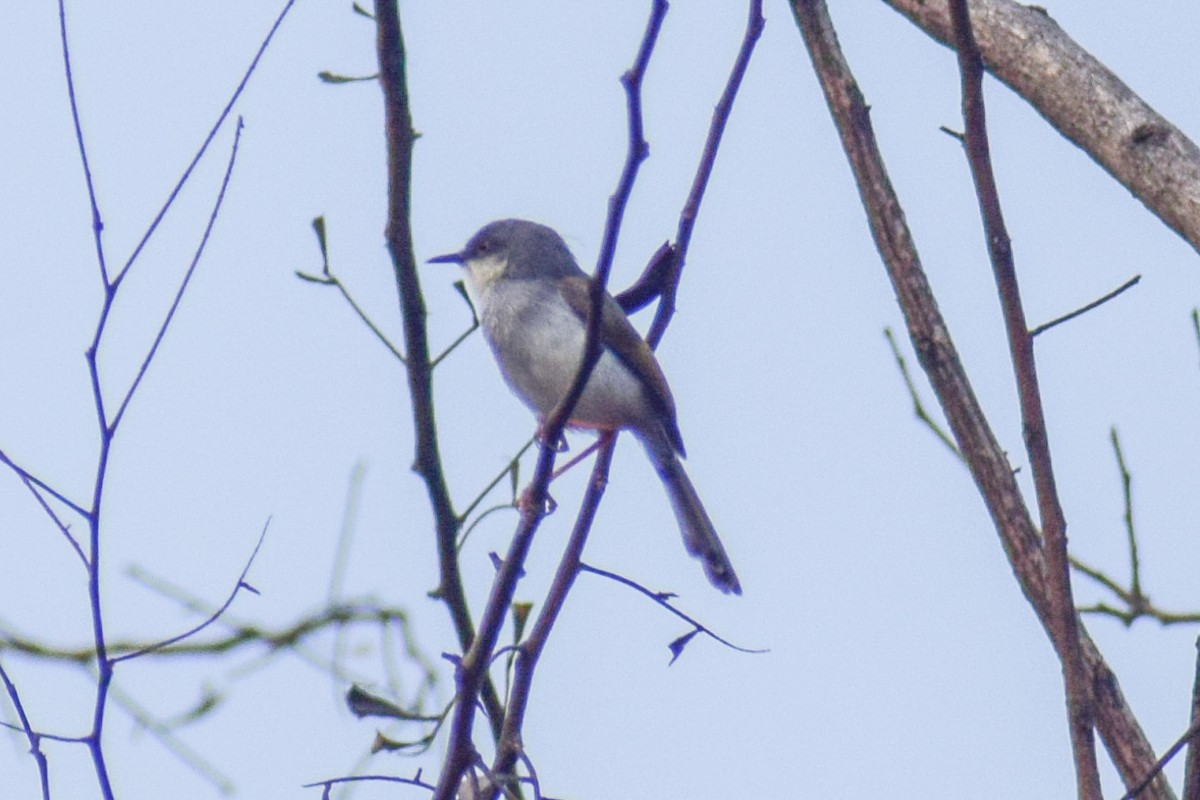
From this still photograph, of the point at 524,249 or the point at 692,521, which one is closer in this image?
the point at 692,521

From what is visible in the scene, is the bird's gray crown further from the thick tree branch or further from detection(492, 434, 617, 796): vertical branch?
detection(492, 434, 617, 796): vertical branch

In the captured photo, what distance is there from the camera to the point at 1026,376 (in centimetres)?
258

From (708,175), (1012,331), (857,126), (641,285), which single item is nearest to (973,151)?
(1012,331)

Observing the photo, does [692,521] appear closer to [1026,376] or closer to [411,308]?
[411,308]

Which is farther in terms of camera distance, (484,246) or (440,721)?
(484,246)

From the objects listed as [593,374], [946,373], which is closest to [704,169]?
[946,373]

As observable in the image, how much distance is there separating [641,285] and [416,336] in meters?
0.52

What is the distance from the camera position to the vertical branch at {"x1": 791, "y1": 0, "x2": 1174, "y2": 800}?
340 cm

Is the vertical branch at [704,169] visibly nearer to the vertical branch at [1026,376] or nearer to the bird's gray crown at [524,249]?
the vertical branch at [1026,376]

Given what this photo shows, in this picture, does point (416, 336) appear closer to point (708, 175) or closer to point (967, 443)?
point (708, 175)

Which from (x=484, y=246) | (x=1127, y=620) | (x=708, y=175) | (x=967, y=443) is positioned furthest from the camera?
(x=484, y=246)

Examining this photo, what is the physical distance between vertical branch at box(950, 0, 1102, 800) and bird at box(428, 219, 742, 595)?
298 centimetres

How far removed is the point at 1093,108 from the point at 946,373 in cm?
Answer: 75

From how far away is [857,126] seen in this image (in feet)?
14.2
